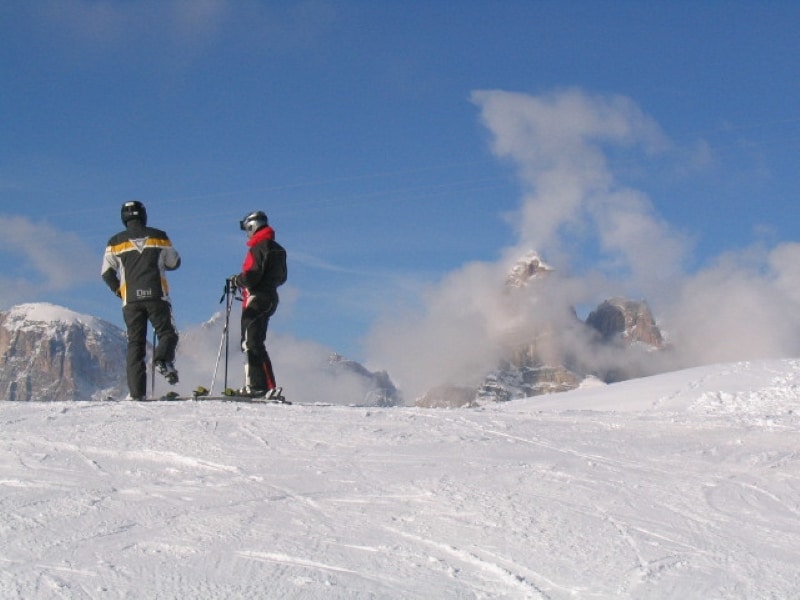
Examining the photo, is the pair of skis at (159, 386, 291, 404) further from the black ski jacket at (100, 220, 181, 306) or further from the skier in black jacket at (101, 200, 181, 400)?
the black ski jacket at (100, 220, 181, 306)

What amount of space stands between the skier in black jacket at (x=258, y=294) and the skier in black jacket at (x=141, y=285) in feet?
2.98

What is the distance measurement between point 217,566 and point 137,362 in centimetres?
687

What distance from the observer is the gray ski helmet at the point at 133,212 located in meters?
11.0

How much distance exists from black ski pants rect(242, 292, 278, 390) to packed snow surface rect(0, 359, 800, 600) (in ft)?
6.45

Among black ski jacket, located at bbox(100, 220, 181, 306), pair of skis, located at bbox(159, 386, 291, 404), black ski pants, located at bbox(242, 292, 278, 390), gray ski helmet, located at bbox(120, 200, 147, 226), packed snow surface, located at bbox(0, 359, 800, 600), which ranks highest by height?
gray ski helmet, located at bbox(120, 200, 147, 226)

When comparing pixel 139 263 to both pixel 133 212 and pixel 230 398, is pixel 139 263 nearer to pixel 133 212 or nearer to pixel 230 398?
pixel 133 212

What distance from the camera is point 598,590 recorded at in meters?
4.42

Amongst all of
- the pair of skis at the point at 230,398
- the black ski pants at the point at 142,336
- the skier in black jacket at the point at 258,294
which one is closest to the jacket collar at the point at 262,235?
the skier in black jacket at the point at 258,294

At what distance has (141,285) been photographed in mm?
10852

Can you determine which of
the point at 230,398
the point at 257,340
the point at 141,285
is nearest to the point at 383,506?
the point at 230,398

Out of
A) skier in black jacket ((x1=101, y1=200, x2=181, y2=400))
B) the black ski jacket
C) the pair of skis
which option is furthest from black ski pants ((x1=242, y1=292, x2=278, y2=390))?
the black ski jacket

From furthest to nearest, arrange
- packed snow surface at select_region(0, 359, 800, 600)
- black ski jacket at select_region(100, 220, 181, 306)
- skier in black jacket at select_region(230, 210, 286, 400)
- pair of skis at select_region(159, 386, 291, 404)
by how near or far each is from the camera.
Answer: skier in black jacket at select_region(230, 210, 286, 400)
black ski jacket at select_region(100, 220, 181, 306)
pair of skis at select_region(159, 386, 291, 404)
packed snow surface at select_region(0, 359, 800, 600)

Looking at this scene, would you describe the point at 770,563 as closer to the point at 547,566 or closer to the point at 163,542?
the point at 547,566

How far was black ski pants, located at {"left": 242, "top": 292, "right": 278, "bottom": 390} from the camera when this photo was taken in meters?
11.3
